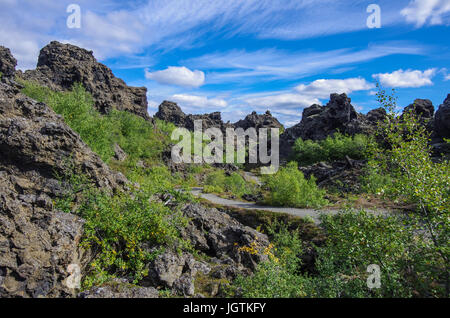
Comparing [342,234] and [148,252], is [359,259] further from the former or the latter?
[148,252]

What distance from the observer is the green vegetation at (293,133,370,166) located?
1742 inches

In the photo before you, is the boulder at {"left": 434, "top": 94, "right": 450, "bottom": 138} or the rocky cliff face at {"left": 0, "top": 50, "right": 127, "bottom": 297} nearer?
the rocky cliff face at {"left": 0, "top": 50, "right": 127, "bottom": 297}

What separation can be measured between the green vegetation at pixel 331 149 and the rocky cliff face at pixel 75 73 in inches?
1609

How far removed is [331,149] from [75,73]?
5238 cm

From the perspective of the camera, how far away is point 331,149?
160ft

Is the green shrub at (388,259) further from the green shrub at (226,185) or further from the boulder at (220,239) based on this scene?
the green shrub at (226,185)

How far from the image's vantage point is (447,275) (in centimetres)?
541

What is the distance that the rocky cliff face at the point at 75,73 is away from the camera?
48.9m

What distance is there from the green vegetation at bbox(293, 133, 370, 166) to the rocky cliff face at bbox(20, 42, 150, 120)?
134 feet

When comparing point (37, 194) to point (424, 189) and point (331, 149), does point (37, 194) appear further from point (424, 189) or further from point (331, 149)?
point (331, 149)

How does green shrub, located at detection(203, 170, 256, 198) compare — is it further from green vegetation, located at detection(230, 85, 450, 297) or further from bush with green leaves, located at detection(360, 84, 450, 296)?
bush with green leaves, located at detection(360, 84, 450, 296)

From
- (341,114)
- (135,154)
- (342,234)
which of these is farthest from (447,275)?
(341,114)

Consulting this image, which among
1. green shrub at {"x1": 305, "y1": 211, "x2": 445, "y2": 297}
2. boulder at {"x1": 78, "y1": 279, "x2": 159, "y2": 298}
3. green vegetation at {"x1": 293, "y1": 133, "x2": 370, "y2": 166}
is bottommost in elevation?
boulder at {"x1": 78, "y1": 279, "x2": 159, "y2": 298}

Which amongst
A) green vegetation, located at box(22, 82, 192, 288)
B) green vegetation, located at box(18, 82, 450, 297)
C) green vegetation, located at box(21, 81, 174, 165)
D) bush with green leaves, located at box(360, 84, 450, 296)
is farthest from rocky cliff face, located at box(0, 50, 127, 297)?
green vegetation, located at box(21, 81, 174, 165)
